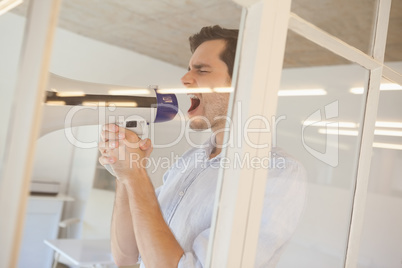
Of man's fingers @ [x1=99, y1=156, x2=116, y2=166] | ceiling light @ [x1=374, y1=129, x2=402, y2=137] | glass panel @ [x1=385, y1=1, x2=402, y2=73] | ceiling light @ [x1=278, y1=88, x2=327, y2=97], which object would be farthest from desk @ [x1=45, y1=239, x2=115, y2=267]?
glass panel @ [x1=385, y1=1, x2=402, y2=73]

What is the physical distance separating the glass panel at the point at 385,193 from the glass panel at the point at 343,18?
202 millimetres

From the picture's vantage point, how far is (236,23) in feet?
2.85

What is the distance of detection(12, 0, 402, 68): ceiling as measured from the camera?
0.65 m

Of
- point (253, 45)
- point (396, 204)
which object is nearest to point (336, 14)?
point (253, 45)

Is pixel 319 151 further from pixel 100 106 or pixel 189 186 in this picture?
pixel 100 106

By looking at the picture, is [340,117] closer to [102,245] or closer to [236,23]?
Answer: [236,23]

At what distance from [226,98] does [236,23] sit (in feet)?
0.53

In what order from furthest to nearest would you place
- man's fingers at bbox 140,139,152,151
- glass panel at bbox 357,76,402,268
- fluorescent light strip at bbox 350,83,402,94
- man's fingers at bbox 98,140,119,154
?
1. glass panel at bbox 357,76,402,268
2. fluorescent light strip at bbox 350,83,402,94
3. man's fingers at bbox 140,139,152,151
4. man's fingers at bbox 98,140,119,154

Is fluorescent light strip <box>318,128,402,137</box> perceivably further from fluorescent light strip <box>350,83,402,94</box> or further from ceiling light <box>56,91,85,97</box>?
ceiling light <box>56,91,85,97</box>

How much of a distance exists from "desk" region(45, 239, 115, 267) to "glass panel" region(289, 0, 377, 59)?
0.64 meters

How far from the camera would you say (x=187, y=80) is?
844 mm

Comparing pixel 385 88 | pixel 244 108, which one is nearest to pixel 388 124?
pixel 385 88

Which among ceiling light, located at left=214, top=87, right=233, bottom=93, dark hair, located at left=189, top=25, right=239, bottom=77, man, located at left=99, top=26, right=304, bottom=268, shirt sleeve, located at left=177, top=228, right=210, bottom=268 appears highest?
dark hair, located at left=189, top=25, right=239, bottom=77

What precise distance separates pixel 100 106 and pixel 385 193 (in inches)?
45.3
